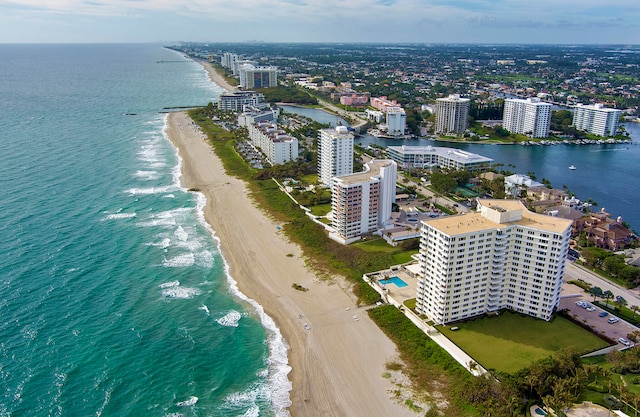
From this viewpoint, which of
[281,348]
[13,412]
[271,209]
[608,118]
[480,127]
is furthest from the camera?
[480,127]

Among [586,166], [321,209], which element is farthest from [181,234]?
[586,166]

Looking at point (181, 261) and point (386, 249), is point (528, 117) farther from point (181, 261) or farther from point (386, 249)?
point (181, 261)

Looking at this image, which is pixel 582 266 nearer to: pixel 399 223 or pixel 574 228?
pixel 574 228

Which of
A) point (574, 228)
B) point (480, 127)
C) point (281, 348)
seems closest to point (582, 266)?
point (574, 228)

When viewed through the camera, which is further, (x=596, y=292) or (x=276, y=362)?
(x=596, y=292)

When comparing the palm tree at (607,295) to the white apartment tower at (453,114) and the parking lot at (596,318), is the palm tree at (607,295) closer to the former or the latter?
the parking lot at (596,318)

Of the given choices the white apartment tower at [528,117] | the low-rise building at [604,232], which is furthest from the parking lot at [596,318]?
the white apartment tower at [528,117]
